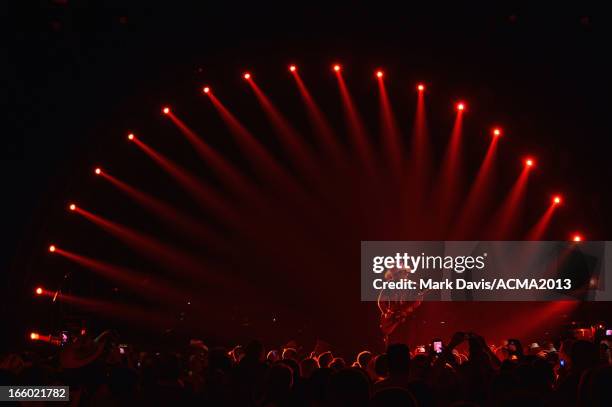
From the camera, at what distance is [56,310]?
1362 cm

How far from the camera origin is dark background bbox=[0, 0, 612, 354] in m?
11.3

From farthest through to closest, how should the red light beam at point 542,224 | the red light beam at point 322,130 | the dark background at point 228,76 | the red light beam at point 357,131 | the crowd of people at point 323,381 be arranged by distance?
the red light beam at point 322,130
the red light beam at point 357,131
the red light beam at point 542,224
the dark background at point 228,76
the crowd of people at point 323,381

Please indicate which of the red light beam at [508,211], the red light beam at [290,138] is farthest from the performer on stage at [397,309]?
the red light beam at [290,138]

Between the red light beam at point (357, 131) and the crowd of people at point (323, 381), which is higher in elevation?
the red light beam at point (357, 131)

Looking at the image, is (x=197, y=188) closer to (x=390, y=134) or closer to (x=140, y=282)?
(x=140, y=282)

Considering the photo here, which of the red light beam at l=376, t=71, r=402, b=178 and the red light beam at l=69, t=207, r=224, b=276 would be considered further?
the red light beam at l=69, t=207, r=224, b=276

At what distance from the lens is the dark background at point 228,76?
37.0 feet

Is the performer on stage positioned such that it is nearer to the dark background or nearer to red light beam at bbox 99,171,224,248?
the dark background

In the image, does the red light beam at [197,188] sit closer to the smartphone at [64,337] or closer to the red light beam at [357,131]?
the red light beam at [357,131]

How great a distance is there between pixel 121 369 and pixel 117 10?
960 centimetres

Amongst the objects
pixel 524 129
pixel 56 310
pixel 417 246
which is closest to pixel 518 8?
pixel 524 129

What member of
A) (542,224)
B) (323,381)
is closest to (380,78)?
(542,224)

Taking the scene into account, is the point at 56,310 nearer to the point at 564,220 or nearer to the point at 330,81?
the point at 330,81

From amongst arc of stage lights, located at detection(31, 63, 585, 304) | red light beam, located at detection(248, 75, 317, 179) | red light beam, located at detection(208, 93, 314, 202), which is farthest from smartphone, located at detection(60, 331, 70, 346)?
red light beam, located at detection(248, 75, 317, 179)
